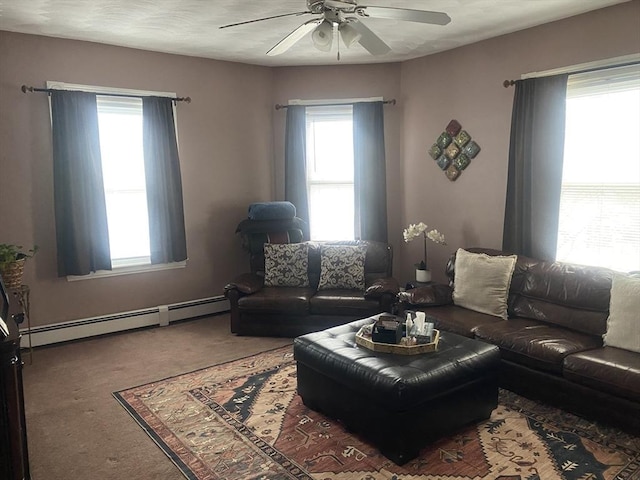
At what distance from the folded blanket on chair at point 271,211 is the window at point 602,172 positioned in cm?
264

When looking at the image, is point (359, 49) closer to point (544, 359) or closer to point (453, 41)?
point (453, 41)

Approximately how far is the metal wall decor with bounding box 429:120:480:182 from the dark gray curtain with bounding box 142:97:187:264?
9.02 feet

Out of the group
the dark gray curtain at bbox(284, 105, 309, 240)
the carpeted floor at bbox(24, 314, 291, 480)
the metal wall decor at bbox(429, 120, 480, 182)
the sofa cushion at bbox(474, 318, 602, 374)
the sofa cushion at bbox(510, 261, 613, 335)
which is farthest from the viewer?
the dark gray curtain at bbox(284, 105, 309, 240)

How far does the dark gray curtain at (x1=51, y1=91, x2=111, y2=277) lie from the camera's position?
177 inches

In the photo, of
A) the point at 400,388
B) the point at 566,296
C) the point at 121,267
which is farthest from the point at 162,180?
the point at 566,296

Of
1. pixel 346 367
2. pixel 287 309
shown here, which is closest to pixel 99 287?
pixel 287 309

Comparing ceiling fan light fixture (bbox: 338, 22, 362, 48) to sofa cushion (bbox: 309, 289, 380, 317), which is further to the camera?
sofa cushion (bbox: 309, 289, 380, 317)

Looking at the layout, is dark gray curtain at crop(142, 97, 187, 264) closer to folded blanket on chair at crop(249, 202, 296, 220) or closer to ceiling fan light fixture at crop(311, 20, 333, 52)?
folded blanket on chair at crop(249, 202, 296, 220)

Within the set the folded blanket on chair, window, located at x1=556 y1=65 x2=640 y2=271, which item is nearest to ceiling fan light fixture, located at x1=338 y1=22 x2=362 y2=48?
window, located at x1=556 y1=65 x2=640 y2=271

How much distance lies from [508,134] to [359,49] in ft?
5.48

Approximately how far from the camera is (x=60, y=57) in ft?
14.8

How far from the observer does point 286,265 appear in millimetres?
5074

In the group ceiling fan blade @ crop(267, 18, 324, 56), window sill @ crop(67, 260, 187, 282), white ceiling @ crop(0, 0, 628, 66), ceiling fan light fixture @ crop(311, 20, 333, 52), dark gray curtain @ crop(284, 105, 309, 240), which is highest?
white ceiling @ crop(0, 0, 628, 66)

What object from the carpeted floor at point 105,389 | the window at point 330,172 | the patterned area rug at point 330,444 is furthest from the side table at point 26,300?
the window at point 330,172
